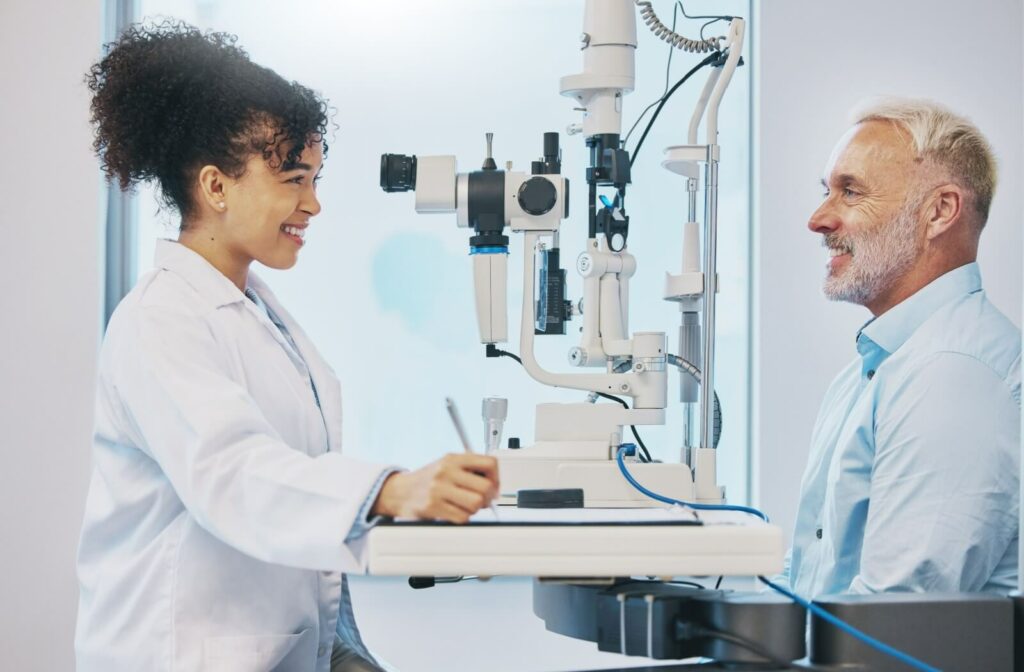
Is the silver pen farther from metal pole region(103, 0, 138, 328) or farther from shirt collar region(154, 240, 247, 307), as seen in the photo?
metal pole region(103, 0, 138, 328)

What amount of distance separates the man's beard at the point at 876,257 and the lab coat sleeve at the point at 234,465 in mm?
1078

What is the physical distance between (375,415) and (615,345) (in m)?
1.50

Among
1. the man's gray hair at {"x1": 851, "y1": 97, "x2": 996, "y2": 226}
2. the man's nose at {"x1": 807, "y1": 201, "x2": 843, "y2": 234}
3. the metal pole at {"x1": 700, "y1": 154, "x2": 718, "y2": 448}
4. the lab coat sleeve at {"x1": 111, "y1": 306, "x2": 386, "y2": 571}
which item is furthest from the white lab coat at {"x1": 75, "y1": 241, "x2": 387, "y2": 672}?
the man's gray hair at {"x1": 851, "y1": 97, "x2": 996, "y2": 226}

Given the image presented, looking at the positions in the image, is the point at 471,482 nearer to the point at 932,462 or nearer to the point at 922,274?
the point at 932,462

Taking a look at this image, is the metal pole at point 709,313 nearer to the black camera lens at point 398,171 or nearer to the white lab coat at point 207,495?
the black camera lens at point 398,171

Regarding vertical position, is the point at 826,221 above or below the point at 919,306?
above

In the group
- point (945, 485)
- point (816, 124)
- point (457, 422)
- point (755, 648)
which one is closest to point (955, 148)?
point (945, 485)

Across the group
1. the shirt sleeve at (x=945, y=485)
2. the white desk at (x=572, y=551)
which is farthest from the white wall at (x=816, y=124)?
the white desk at (x=572, y=551)

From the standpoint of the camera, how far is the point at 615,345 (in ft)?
5.48

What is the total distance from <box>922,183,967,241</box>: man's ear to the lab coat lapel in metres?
1.00

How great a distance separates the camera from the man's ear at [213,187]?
1.34 meters

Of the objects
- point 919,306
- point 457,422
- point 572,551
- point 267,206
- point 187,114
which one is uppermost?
point 187,114

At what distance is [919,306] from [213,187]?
1.09 meters

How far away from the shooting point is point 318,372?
4.63 feet
